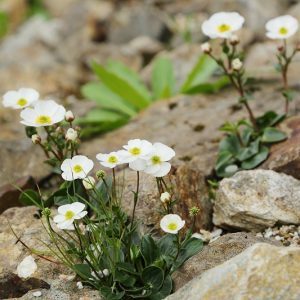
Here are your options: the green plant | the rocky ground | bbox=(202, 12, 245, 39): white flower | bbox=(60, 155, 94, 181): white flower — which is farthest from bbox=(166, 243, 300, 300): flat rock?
the green plant

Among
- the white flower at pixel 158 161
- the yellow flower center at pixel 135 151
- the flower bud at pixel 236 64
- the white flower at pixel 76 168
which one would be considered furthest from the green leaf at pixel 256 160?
the white flower at pixel 76 168

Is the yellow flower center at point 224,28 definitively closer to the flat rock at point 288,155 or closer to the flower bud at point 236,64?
the flower bud at point 236,64

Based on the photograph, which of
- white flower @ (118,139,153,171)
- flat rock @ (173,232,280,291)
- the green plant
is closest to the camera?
white flower @ (118,139,153,171)

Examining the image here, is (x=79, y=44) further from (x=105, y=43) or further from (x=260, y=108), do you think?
(x=260, y=108)

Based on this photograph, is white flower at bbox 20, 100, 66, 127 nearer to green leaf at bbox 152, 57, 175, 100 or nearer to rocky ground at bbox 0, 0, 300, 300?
rocky ground at bbox 0, 0, 300, 300

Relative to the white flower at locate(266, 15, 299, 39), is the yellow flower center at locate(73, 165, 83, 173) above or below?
below

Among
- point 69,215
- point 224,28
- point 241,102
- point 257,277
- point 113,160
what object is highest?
point 224,28

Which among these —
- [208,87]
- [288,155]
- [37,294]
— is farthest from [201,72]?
[37,294]

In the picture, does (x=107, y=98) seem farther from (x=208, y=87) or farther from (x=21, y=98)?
(x=21, y=98)
